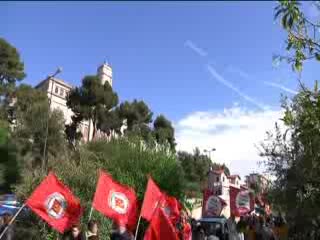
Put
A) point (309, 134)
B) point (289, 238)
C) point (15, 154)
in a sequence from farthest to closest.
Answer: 1. point (15, 154)
2. point (289, 238)
3. point (309, 134)

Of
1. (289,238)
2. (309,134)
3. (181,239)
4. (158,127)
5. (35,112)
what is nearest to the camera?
(309,134)

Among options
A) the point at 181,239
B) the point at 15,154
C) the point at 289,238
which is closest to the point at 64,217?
the point at 181,239

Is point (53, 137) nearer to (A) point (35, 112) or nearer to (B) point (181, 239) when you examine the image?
(A) point (35, 112)

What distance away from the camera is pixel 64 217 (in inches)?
422

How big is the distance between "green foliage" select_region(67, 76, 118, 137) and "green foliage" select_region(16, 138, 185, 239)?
32.4 m

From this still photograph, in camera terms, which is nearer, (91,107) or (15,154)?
(15,154)

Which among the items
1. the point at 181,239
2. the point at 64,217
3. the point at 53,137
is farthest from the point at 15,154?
the point at 64,217

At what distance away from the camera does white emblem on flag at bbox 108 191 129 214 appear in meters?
11.5

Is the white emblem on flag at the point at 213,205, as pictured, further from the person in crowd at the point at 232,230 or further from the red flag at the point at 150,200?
the red flag at the point at 150,200

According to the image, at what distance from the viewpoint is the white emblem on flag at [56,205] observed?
414 inches

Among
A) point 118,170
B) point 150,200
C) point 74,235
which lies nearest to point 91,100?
point 118,170

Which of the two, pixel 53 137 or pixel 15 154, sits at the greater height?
pixel 53 137

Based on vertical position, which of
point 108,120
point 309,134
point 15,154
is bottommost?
point 309,134

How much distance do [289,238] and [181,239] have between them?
144 inches
